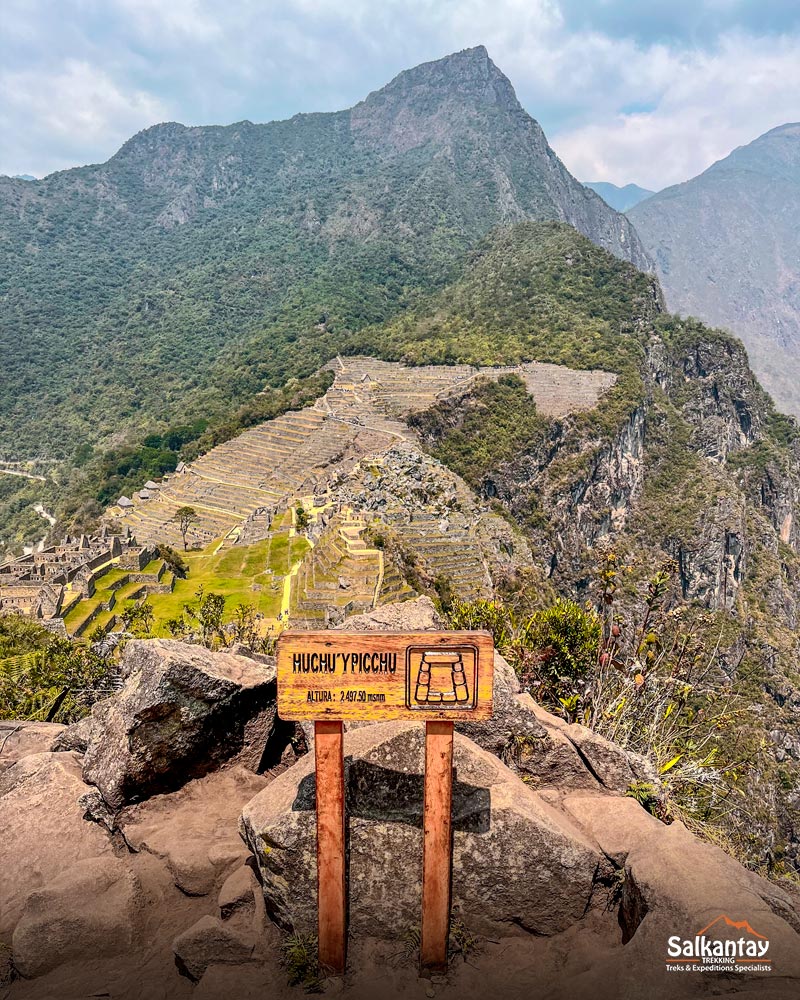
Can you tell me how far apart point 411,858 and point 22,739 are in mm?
5432

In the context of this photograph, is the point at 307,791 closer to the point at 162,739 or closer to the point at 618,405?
the point at 162,739

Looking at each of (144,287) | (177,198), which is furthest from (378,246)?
(177,198)

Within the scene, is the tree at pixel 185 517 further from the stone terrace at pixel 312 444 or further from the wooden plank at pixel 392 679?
the wooden plank at pixel 392 679

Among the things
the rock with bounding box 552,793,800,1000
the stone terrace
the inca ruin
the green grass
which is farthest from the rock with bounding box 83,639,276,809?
the stone terrace

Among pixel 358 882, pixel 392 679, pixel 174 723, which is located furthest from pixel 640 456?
pixel 392 679

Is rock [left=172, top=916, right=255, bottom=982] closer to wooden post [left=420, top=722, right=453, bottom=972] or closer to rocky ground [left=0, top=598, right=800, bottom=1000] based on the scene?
rocky ground [left=0, top=598, right=800, bottom=1000]

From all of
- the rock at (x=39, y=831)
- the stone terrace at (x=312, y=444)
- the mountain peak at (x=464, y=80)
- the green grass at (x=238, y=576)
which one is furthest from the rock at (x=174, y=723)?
the mountain peak at (x=464, y=80)

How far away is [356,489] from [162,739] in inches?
1238

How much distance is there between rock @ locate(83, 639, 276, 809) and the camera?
6172 mm

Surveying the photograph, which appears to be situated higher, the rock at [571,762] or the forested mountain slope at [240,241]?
the forested mountain slope at [240,241]

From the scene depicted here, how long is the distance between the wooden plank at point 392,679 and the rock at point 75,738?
4054mm

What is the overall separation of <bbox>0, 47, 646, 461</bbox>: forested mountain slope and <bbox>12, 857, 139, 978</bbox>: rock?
237 feet

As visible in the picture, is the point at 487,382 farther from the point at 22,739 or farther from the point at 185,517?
the point at 22,739

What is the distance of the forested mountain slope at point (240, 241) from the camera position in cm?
9731
